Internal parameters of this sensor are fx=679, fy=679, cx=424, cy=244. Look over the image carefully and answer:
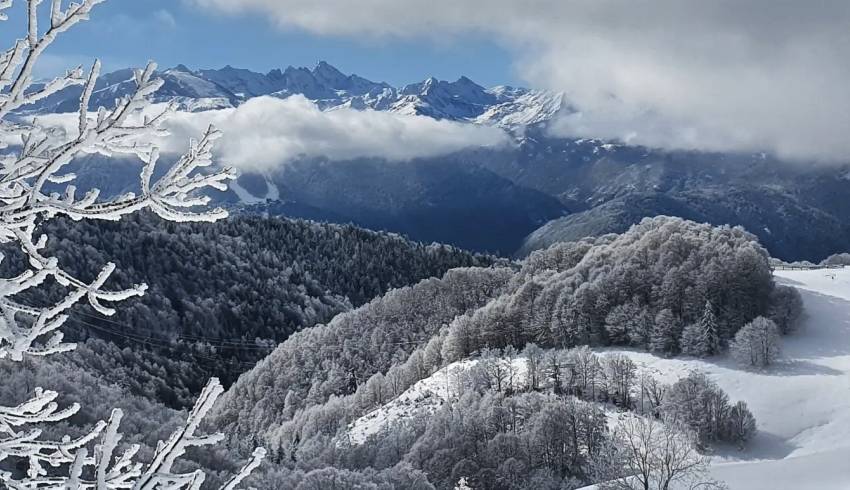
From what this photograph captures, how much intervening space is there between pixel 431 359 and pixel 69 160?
10680 cm

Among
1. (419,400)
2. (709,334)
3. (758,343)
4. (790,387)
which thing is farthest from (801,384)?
(419,400)

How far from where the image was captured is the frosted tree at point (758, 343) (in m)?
79.8

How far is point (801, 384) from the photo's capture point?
247 feet

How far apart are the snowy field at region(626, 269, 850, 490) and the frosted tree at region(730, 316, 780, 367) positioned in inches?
52.9

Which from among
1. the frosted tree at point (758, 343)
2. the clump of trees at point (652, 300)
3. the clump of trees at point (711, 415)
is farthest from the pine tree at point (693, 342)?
the clump of trees at point (711, 415)

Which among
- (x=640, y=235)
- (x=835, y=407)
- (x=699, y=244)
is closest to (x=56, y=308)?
(x=835, y=407)

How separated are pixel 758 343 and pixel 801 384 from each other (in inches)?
258

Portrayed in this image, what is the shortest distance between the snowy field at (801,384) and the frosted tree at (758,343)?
1.34 meters

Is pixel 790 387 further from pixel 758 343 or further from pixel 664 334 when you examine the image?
pixel 664 334

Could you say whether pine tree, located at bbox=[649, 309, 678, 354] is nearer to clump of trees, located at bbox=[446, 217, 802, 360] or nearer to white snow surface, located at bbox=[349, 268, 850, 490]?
clump of trees, located at bbox=[446, 217, 802, 360]

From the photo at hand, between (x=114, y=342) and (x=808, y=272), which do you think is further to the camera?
(x=114, y=342)

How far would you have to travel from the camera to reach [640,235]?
111m

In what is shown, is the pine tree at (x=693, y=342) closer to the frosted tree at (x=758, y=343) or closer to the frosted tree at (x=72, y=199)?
the frosted tree at (x=758, y=343)

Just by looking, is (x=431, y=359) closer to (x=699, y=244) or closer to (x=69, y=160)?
(x=699, y=244)
